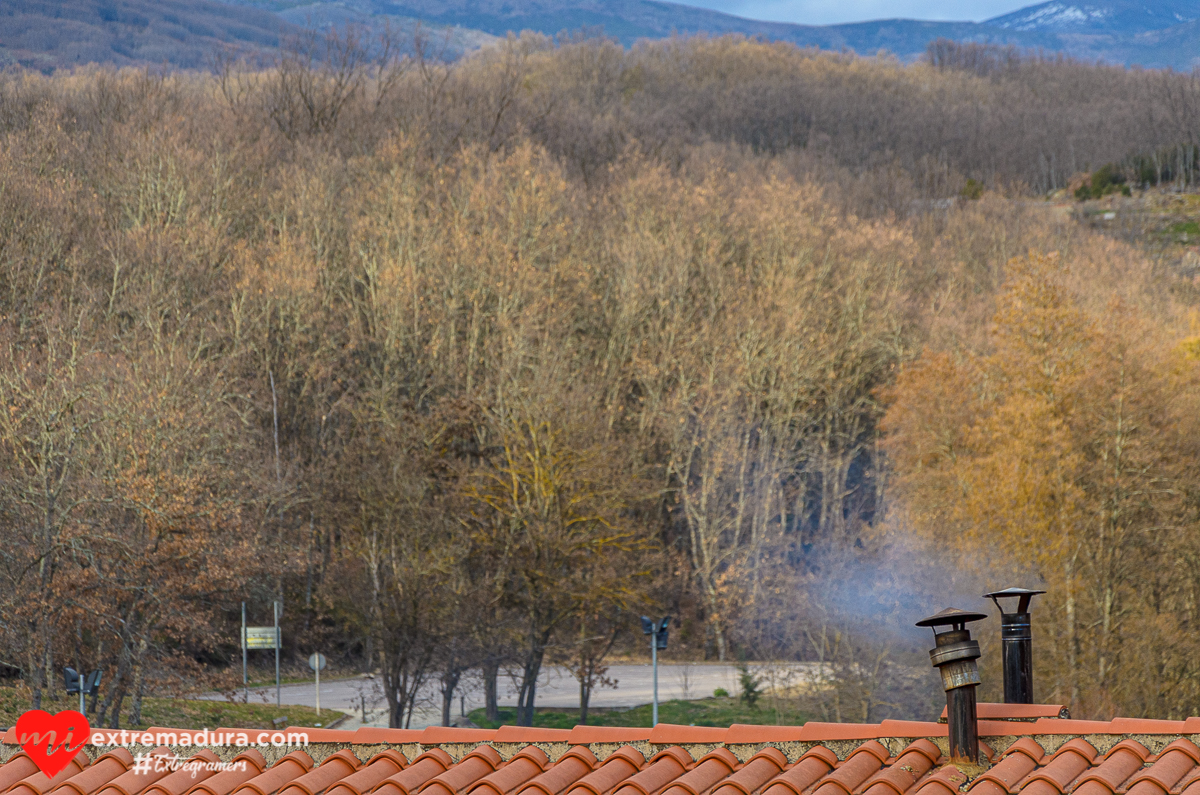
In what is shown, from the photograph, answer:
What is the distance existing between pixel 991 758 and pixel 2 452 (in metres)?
22.4

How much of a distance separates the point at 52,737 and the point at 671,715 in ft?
70.6

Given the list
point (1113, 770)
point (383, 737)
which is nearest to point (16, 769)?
point (383, 737)

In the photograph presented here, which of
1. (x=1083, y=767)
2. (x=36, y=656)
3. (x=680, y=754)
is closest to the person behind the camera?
(x=1083, y=767)

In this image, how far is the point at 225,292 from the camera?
120 ft

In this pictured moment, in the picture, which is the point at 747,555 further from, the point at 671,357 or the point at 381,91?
the point at 381,91

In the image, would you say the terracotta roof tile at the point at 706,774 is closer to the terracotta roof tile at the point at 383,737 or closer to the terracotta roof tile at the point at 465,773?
the terracotta roof tile at the point at 465,773

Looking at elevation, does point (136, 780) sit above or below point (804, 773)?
below

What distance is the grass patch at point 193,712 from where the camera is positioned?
22328 mm

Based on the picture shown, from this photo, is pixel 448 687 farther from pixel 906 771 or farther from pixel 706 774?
pixel 906 771

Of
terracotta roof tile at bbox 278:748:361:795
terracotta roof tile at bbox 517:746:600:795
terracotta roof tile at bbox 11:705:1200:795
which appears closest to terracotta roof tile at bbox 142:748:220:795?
terracotta roof tile at bbox 11:705:1200:795

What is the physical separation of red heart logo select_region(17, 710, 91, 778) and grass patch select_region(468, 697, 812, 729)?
19.4 m

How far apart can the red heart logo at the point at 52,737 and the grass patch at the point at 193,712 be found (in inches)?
628

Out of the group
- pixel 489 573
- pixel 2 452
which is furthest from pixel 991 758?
pixel 489 573

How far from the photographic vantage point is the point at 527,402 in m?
33.7
